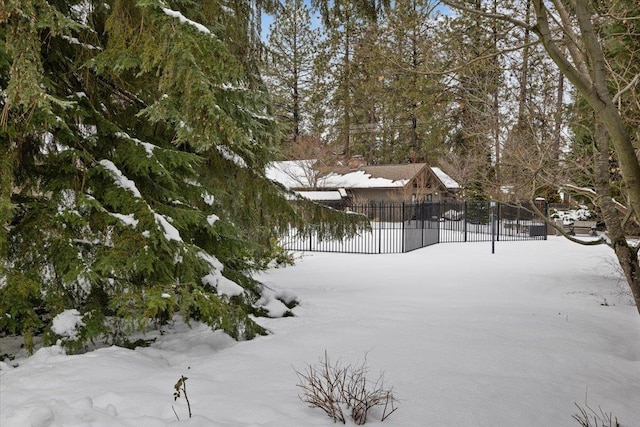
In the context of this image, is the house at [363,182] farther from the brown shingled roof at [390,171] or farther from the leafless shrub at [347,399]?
the leafless shrub at [347,399]

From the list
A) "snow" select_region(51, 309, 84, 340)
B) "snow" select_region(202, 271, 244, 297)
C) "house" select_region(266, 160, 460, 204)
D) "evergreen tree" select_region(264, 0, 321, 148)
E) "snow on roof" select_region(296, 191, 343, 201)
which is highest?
"evergreen tree" select_region(264, 0, 321, 148)

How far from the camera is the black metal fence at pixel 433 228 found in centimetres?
1540

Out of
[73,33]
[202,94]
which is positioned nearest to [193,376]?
[202,94]

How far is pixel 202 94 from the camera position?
315 centimetres

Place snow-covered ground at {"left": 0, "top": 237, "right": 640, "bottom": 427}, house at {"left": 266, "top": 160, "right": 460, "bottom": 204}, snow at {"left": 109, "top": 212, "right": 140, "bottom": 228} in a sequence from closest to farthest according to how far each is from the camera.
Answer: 1. snow-covered ground at {"left": 0, "top": 237, "right": 640, "bottom": 427}
2. snow at {"left": 109, "top": 212, "right": 140, "bottom": 228}
3. house at {"left": 266, "top": 160, "right": 460, "bottom": 204}

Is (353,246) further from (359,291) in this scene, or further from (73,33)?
(73,33)

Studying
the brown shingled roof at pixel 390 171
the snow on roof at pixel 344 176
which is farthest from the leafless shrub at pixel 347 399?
the brown shingled roof at pixel 390 171

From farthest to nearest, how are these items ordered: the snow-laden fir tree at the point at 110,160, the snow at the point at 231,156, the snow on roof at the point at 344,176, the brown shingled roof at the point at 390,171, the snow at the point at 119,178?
1. the brown shingled roof at the point at 390,171
2. the snow on roof at the point at 344,176
3. the snow at the point at 231,156
4. the snow at the point at 119,178
5. the snow-laden fir tree at the point at 110,160

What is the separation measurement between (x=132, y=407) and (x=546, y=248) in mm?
15824

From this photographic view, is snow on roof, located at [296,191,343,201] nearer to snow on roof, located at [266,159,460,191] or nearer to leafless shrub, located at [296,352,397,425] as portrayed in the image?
snow on roof, located at [266,159,460,191]

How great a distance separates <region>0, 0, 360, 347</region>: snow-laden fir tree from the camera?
3.15m

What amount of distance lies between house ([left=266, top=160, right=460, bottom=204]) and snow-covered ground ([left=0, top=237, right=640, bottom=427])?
18.3 meters

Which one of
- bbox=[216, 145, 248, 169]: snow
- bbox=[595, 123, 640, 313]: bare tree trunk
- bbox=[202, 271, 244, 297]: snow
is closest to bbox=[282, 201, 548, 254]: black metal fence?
bbox=[216, 145, 248, 169]: snow

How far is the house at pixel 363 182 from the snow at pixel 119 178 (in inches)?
844
